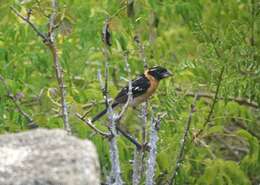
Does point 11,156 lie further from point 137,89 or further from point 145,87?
point 137,89

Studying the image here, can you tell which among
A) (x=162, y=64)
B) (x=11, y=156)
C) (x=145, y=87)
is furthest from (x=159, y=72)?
(x=11, y=156)

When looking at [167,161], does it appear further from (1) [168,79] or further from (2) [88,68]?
(2) [88,68]

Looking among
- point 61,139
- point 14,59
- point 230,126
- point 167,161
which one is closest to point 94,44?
point 14,59

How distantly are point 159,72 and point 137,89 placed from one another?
0.31 meters

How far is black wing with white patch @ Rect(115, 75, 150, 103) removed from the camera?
7360 mm

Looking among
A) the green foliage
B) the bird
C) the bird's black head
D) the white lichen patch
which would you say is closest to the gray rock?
the white lichen patch

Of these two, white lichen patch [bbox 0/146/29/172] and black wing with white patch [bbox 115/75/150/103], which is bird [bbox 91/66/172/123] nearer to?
black wing with white patch [bbox 115/75/150/103]

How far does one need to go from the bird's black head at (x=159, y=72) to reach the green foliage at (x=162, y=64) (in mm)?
107

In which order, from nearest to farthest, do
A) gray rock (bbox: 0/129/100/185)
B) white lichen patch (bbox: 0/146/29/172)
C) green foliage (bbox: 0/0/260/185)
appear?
gray rock (bbox: 0/129/100/185) < white lichen patch (bbox: 0/146/29/172) < green foliage (bbox: 0/0/260/185)

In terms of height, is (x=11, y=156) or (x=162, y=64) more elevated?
(x=162, y=64)

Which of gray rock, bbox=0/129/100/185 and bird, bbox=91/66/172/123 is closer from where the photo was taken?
gray rock, bbox=0/129/100/185

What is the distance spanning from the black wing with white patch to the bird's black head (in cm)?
10

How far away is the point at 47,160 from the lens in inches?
123

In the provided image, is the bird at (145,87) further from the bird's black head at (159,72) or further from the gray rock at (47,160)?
the gray rock at (47,160)
